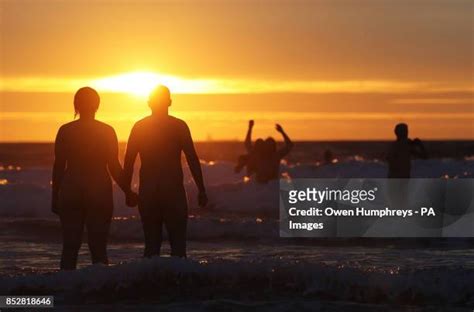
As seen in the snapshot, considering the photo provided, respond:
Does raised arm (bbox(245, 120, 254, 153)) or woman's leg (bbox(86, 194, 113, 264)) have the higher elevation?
raised arm (bbox(245, 120, 254, 153))

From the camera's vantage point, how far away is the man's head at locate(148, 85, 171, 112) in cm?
1041

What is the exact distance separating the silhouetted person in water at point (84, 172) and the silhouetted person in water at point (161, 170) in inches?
11.8

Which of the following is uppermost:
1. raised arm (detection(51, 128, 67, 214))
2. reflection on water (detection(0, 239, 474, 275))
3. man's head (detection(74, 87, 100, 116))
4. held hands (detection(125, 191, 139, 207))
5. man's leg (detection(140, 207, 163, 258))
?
man's head (detection(74, 87, 100, 116))

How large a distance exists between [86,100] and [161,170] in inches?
39.8

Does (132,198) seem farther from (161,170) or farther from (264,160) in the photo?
(264,160)

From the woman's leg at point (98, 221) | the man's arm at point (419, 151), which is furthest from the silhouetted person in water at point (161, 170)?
the man's arm at point (419, 151)

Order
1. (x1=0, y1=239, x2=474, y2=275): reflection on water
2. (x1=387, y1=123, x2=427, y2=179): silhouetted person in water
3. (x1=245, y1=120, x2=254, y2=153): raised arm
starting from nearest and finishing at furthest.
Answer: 1. (x1=0, y1=239, x2=474, y2=275): reflection on water
2. (x1=387, y1=123, x2=427, y2=179): silhouetted person in water
3. (x1=245, y1=120, x2=254, y2=153): raised arm

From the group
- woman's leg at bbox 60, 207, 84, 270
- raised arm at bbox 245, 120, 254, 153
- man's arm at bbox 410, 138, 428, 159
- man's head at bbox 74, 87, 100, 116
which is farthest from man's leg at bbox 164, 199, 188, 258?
raised arm at bbox 245, 120, 254, 153

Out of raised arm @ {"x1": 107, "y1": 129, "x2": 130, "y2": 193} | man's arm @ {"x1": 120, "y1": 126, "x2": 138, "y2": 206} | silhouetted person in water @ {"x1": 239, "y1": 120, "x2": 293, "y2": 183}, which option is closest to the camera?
raised arm @ {"x1": 107, "y1": 129, "x2": 130, "y2": 193}

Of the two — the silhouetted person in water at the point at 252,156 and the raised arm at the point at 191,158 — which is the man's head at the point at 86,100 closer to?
the raised arm at the point at 191,158

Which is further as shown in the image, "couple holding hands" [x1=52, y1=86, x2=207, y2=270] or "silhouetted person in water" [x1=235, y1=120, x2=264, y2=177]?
"silhouetted person in water" [x1=235, y1=120, x2=264, y2=177]

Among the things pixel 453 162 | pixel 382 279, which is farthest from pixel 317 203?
pixel 453 162

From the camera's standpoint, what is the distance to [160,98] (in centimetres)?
1042

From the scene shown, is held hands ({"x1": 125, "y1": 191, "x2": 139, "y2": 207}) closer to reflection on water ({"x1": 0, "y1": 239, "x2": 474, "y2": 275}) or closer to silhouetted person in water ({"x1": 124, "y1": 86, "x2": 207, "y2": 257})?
silhouetted person in water ({"x1": 124, "y1": 86, "x2": 207, "y2": 257})
